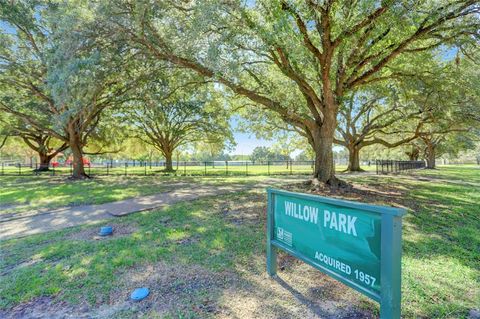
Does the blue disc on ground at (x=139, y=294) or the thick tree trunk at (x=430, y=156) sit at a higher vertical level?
the thick tree trunk at (x=430, y=156)

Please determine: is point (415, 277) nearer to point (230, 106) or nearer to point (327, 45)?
point (327, 45)

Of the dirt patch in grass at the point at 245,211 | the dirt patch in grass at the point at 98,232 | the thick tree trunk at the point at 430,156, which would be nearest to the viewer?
the dirt patch in grass at the point at 98,232

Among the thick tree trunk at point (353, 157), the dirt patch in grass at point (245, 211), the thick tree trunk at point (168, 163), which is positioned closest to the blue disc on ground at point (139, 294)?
the dirt patch in grass at point (245, 211)

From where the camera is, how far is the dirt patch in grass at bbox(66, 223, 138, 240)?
4672 millimetres

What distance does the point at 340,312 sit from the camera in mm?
2469

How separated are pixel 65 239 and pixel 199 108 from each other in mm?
16649

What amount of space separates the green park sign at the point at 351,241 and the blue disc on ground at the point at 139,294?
1602 millimetres

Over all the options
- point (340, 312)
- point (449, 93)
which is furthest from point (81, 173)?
point (449, 93)

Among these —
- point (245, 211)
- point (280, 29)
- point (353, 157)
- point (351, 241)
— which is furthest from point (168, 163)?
point (351, 241)

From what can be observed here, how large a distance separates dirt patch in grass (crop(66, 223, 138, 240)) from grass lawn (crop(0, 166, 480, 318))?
0.03 metres

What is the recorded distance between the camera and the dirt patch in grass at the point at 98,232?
467 centimetres

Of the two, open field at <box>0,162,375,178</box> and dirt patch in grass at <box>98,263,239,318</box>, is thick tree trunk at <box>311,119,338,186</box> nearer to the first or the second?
dirt patch in grass at <box>98,263,239,318</box>

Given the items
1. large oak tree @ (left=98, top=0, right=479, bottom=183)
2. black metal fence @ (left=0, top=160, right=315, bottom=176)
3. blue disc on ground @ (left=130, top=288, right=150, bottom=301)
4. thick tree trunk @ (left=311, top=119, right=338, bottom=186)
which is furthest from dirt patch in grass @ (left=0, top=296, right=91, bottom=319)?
black metal fence @ (left=0, top=160, right=315, bottom=176)

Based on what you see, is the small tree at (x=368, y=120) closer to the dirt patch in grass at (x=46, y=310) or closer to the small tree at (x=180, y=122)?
the small tree at (x=180, y=122)
